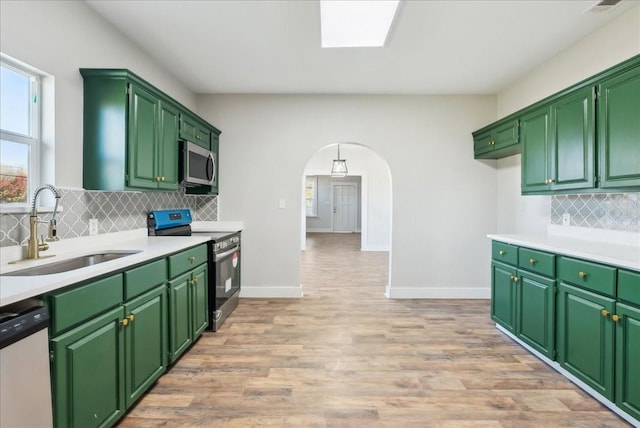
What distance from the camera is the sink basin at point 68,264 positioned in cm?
160

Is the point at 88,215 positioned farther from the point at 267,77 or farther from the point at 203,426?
the point at 267,77

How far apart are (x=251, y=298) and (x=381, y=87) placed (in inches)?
119

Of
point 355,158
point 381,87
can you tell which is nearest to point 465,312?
point 381,87

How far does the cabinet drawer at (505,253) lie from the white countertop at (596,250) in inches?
2.3

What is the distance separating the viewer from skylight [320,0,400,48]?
2445 mm

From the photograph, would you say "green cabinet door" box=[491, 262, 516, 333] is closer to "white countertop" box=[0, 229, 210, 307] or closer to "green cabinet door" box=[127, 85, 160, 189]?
"white countertop" box=[0, 229, 210, 307]

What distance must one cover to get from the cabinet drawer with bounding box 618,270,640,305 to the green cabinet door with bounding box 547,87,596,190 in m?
0.78

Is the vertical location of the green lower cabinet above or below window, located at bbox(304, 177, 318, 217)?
below

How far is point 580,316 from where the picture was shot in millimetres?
2051

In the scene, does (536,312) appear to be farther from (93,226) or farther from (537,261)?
(93,226)

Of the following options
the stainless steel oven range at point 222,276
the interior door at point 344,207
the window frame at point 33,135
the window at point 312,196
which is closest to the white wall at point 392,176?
the stainless steel oven range at point 222,276

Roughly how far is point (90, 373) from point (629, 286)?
2746 mm

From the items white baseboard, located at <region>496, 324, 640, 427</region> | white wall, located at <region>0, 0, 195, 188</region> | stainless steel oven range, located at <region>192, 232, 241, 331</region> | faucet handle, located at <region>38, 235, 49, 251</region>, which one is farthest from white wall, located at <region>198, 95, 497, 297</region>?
faucet handle, located at <region>38, 235, 49, 251</region>

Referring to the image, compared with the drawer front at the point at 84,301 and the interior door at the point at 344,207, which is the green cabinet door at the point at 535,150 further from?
the interior door at the point at 344,207
